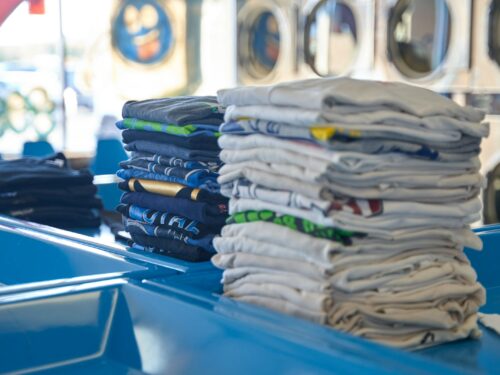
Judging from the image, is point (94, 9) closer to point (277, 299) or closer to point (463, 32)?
point (463, 32)

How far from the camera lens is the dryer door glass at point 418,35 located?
4434 mm

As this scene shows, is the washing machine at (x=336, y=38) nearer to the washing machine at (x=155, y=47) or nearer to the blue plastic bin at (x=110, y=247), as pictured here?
the washing machine at (x=155, y=47)

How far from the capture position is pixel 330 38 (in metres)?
5.25

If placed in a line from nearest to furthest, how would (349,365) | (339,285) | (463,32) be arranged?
(349,365), (339,285), (463,32)

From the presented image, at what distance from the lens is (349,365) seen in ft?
3.06

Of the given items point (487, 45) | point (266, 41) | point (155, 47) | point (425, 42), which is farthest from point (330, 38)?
point (155, 47)

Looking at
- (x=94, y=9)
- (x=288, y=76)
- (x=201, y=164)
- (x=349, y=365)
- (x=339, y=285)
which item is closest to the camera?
(x=349, y=365)

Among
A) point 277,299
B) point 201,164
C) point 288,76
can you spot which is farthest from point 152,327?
point 288,76

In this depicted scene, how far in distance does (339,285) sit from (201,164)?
0.53 m

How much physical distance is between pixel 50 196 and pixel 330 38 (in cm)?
331

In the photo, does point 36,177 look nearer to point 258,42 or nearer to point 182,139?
point 182,139

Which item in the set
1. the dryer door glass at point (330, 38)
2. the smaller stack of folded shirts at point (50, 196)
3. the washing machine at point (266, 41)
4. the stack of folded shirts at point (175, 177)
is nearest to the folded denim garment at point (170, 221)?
the stack of folded shirts at point (175, 177)

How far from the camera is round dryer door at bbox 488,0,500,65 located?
13.7 feet

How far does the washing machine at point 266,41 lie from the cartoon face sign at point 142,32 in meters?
0.62
